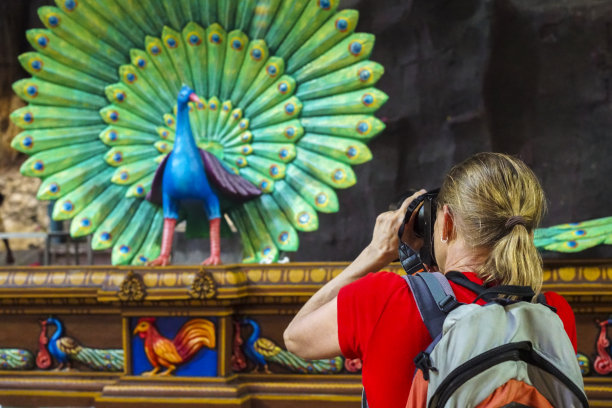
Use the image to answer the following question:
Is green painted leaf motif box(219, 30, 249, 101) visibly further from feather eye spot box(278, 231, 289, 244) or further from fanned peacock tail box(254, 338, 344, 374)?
fanned peacock tail box(254, 338, 344, 374)

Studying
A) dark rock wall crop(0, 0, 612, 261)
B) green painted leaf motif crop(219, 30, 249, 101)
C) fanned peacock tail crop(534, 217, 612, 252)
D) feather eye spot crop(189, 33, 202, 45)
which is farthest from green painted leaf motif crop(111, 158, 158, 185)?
dark rock wall crop(0, 0, 612, 261)

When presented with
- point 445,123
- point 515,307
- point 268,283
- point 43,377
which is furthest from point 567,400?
point 445,123

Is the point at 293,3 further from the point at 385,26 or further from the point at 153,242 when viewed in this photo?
the point at 385,26

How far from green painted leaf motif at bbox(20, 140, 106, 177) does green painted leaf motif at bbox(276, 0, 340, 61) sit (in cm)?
81

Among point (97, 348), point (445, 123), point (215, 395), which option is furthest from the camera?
point (445, 123)

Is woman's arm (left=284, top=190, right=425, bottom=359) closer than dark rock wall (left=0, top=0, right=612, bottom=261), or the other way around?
woman's arm (left=284, top=190, right=425, bottom=359)

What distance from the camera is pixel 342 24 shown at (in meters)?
2.65

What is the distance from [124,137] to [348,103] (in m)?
0.88

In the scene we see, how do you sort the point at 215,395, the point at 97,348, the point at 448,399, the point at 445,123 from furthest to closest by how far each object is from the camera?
the point at 445,123 → the point at 97,348 → the point at 215,395 → the point at 448,399

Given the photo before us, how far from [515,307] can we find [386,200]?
3336mm

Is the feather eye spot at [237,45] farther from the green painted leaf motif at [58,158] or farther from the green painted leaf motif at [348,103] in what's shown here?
the green painted leaf motif at [58,158]

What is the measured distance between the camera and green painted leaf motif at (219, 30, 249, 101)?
279 centimetres

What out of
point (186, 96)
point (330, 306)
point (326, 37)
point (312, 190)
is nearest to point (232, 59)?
point (186, 96)

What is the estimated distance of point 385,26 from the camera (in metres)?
4.33
